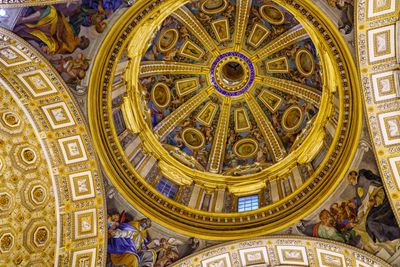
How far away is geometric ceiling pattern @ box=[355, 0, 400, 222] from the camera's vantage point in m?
17.0

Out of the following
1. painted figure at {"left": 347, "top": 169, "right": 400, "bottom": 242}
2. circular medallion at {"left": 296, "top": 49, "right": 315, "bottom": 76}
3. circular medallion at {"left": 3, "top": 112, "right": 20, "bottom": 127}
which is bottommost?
painted figure at {"left": 347, "top": 169, "right": 400, "bottom": 242}

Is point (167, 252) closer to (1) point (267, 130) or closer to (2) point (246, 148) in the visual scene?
(2) point (246, 148)

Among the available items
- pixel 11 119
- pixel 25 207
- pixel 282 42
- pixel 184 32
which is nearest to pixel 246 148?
pixel 282 42

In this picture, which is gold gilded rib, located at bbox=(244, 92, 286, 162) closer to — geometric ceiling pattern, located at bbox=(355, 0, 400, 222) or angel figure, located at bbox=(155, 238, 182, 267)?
geometric ceiling pattern, located at bbox=(355, 0, 400, 222)

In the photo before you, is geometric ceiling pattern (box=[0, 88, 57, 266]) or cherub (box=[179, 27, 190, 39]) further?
cherub (box=[179, 27, 190, 39])

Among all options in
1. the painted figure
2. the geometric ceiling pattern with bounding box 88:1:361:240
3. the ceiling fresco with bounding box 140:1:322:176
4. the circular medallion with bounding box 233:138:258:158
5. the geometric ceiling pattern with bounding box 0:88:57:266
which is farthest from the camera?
the circular medallion with bounding box 233:138:258:158

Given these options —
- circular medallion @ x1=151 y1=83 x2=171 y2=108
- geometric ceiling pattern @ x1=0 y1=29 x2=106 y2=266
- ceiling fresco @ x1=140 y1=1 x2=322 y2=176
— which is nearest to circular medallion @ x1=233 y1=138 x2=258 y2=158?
ceiling fresco @ x1=140 y1=1 x2=322 y2=176

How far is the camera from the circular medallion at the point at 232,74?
25109 mm

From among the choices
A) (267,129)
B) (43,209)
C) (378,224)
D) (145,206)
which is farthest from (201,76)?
(378,224)

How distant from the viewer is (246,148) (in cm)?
2412

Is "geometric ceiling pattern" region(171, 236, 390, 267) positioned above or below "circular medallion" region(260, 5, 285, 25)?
below

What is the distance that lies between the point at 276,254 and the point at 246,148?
5.30 metres

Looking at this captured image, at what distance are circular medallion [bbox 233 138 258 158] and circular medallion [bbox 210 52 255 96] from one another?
7.36 ft

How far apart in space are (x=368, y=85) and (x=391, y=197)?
10.9ft
